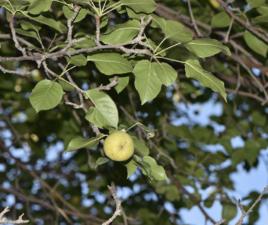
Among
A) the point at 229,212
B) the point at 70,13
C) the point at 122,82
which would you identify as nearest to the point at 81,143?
the point at 122,82

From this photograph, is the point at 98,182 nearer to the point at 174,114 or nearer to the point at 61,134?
the point at 61,134

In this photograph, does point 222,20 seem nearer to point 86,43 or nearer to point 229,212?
point 86,43

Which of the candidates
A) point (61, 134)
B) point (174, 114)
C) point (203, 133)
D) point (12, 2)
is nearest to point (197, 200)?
point (203, 133)

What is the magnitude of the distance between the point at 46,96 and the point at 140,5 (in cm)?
44

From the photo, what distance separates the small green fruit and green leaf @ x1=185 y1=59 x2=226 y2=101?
0.97 feet

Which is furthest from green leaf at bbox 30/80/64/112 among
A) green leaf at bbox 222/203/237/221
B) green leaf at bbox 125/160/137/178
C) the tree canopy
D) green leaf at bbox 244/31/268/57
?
green leaf at bbox 222/203/237/221

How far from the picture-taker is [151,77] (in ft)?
5.77

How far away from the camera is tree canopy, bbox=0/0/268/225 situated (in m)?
1.77

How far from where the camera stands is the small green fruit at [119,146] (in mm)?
1706

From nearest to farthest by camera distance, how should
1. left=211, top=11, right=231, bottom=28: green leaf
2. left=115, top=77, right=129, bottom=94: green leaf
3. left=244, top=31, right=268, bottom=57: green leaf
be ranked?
left=115, top=77, right=129, bottom=94: green leaf < left=244, top=31, right=268, bottom=57: green leaf < left=211, top=11, right=231, bottom=28: green leaf

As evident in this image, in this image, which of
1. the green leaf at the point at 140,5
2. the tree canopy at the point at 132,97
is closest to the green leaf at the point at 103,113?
the tree canopy at the point at 132,97

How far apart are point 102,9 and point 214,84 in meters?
0.44

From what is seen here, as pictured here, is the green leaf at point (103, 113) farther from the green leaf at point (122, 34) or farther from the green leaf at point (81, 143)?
the green leaf at point (122, 34)

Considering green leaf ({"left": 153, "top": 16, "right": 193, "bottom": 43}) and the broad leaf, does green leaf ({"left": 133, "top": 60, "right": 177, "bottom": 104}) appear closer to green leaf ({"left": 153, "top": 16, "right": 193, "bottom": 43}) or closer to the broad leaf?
green leaf ({"left": 153, "top": 16, "right": 193, "bottom": 43})
